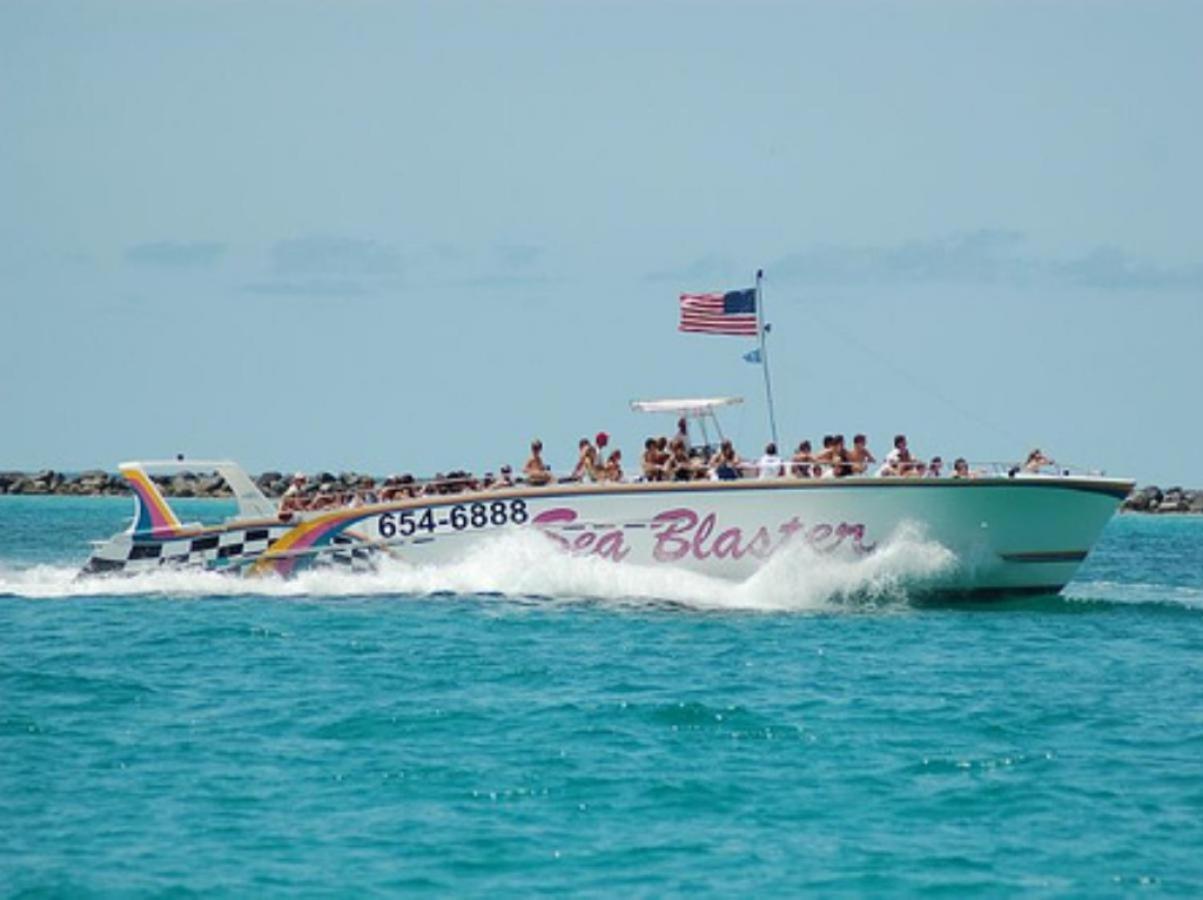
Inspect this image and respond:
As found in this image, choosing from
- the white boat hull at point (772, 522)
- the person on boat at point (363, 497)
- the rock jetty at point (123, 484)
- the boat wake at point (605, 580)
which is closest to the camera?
the white boat hull at point (772, 522)

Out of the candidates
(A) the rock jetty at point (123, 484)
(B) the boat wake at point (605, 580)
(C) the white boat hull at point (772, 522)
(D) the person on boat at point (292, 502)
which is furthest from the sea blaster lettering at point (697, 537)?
(A) the rock jetty at point (123, 484)

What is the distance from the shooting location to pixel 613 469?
28.0 m

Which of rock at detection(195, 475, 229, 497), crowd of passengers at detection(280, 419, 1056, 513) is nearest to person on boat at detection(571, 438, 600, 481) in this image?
crowd of passengers at detection(280, 419, 1056, 513)

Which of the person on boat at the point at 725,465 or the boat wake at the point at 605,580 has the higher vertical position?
the person on boat at the point at 725,465

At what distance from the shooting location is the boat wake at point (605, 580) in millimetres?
26688

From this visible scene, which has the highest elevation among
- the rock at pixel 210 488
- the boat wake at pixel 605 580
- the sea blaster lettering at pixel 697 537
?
the rock at pixel 210 488

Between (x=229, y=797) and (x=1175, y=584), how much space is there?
93.9 feet

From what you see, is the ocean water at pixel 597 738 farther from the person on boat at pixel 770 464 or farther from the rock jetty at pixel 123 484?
the rock jetty at pixel 123 484

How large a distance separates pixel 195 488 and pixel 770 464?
302ft

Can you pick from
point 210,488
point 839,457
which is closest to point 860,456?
point 839,457

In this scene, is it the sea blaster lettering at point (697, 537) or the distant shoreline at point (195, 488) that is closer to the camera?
the sea blaster lettering at point (697, 537)

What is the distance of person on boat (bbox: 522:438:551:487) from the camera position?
1099 inches

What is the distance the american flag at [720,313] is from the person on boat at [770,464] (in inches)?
86.6

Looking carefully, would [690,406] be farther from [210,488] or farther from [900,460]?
[210,488]
